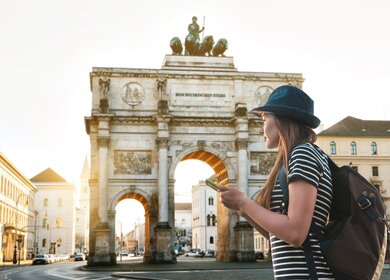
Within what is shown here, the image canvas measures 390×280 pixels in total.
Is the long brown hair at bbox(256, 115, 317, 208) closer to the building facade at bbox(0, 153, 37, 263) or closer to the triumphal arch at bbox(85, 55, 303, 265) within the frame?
the triumphal arch at bbox(85, 55, 303, 265)

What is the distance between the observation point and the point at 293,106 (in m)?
3.22

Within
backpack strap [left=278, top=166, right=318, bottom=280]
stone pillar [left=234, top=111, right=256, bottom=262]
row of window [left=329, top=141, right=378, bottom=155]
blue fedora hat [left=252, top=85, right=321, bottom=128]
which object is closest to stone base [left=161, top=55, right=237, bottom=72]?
stone pillar [left=234, top=111, right=256, bottom=262]

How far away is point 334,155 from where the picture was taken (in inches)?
2623

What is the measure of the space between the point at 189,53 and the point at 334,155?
83.6ft

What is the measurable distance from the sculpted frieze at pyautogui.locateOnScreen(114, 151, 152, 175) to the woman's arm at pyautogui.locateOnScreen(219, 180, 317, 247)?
42.3 meters

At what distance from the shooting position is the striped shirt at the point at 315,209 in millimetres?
2869

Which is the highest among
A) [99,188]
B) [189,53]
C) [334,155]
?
[189,53]

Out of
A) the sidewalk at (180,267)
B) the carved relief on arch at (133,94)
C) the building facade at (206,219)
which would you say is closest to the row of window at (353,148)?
the sidewalk at (180,267)

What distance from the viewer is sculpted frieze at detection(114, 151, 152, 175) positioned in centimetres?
4497

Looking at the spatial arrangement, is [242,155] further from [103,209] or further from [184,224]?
[184,224]

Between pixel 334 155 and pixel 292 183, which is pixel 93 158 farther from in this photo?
pixel 292 183

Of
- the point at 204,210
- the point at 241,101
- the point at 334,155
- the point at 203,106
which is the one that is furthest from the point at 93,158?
the point at 204,210

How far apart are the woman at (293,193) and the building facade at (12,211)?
55604 millimetres

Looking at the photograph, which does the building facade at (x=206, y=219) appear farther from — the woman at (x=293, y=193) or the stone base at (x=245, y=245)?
the woman at (x=293, y=193)
